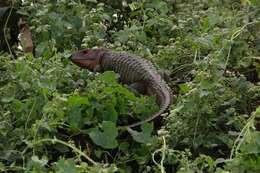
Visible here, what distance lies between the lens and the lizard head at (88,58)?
4.27 meters

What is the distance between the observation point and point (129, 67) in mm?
4219

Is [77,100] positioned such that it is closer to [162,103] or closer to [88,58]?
[162,103]

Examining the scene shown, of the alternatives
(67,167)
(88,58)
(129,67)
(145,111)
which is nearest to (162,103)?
(145,111)

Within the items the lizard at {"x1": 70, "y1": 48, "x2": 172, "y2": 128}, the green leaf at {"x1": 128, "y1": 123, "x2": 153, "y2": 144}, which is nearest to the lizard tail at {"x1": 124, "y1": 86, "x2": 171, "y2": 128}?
the lizard at {"x1": 70, "y1": 48, "x2": 172, "y2": 128}

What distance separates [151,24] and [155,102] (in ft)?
3.20

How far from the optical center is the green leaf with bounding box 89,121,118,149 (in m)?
3.18

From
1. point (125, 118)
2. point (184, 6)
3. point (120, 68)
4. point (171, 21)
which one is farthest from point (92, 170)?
point (184, 6)

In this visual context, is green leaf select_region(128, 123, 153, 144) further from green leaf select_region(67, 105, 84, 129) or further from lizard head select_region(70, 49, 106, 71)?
lizard head select_region(70, 49, 106, 71)

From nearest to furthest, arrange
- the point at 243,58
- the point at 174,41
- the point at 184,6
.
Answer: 1. the point at 243,58
2. the point at 174,41
3. the point at 184,6

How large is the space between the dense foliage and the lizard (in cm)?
8

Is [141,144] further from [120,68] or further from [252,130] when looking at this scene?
[120,68]

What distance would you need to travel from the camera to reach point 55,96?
3.20 metres

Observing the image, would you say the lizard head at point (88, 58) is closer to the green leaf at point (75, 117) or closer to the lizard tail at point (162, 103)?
the lizard tail at point (162, 103)

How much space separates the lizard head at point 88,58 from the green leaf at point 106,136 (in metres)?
1.05
